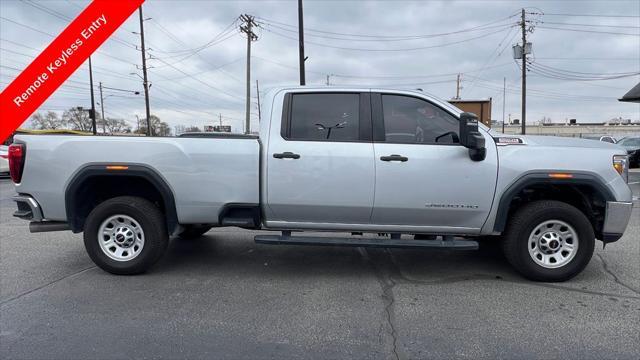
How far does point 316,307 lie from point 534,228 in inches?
93.9

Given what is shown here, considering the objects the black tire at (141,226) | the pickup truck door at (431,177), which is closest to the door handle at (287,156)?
the pickup truck door at (431,177)

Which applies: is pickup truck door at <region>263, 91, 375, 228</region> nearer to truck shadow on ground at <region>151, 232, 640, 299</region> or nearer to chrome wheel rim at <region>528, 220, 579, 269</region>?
truck shadow on ground at <region>151, 232, 640, 299</region>

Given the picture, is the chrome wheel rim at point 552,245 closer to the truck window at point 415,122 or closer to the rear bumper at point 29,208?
the truck window at point 415,122

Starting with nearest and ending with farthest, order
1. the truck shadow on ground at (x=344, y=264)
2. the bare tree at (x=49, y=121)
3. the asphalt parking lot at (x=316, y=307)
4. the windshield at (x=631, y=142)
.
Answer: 1. the asphalt parking lot at (x=316, y=307)
2. the truck shadow on ground at (x=344, y=264)
3. the windshield at (x=631, y=142)
4. the bare tree at (x=49, y=121)

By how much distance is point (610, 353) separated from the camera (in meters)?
3.19

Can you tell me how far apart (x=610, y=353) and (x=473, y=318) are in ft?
3.23

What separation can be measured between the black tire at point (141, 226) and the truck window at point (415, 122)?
2.62 m

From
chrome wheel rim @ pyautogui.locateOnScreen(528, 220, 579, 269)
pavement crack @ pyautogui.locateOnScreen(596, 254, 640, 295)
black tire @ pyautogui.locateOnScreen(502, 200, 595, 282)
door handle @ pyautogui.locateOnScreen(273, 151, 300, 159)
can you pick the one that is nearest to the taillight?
door handle @ pyautogui.locateOnScreen(273, 151, 300, 159)

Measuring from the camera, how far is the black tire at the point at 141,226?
4695 mm

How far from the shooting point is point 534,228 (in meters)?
4.53

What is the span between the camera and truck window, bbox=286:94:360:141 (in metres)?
4.62

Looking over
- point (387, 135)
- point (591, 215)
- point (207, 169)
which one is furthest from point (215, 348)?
point (591, 215)

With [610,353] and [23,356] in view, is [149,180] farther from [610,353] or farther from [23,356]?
[610,353]

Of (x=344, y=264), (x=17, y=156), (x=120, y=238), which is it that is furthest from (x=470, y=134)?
(x=17, y=156)
